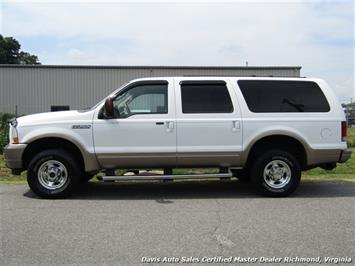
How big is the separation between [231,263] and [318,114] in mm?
4379

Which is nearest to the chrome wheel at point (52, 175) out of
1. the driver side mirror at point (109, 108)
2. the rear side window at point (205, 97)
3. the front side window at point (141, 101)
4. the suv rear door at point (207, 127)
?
the driver side mirror at point (109, 108)

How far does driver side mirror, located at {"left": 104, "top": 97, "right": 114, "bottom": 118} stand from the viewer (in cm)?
784

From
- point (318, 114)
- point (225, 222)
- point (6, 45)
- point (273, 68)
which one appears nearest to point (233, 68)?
point (273, 68)

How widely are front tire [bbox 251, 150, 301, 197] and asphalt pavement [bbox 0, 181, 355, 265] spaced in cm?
21

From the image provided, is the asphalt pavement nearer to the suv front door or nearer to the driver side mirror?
the suv front door

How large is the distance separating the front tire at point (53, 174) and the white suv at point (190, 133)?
Result: 2 centimetres

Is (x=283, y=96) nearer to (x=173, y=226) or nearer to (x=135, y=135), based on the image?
(x=135, y=135)

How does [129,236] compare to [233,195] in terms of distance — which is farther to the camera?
[233,195]

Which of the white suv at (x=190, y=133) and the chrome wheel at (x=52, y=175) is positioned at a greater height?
the white suv at (x=190, y=133)

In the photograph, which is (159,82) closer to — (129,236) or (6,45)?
(129,236)

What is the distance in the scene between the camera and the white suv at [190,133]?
7965mm

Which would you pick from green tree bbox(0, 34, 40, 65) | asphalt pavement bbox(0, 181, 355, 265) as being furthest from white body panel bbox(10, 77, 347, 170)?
green tree bbox(0, 34, 40, 65)

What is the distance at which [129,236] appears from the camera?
567 cm

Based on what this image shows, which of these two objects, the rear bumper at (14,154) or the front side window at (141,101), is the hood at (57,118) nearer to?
the rear bumper at (14,154)
